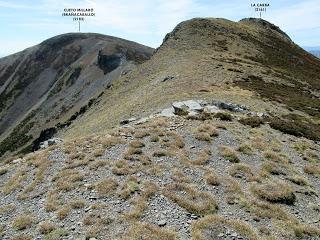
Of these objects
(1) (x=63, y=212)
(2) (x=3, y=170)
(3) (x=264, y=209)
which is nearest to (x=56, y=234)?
(1) (x=63, y=212)

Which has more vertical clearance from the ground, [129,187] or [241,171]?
[129,187]

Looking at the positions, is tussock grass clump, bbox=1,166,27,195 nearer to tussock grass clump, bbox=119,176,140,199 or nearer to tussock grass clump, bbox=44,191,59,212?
tussock grass clump, bbox=44,191,59,212

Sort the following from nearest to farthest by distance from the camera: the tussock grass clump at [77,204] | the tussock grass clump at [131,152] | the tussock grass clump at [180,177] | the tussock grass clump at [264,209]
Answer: the tussock grass clump at [264,209] < the tussock grass clump at [77,204] < the tussock grass clump at [180,177] < the tussock grass clump at [131,152]

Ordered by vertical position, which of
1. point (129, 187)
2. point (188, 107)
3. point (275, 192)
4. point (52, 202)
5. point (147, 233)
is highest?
point (188, 107)

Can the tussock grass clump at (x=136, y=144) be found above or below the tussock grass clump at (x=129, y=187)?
above

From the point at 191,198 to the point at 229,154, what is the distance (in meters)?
6.83

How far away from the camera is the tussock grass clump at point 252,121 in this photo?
3278 cm

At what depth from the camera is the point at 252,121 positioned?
33.3 m

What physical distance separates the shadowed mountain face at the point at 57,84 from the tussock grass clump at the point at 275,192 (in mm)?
85586

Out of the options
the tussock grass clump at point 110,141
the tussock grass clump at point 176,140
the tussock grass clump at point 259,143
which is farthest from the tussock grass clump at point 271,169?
the tussock grass clump at point 110,141

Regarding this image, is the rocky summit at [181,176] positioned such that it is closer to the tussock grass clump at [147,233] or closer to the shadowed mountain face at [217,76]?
the tussock grass clump at [147,233]

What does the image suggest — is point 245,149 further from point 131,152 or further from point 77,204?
point 77,204

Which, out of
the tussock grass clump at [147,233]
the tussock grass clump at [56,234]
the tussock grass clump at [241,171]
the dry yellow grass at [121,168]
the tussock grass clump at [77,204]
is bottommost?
the tussock grass clump at [56,234]

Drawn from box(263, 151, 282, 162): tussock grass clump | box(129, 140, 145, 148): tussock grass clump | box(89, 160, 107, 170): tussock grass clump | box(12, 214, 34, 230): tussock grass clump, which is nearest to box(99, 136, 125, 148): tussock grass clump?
box(129, 140, 145, 148): tussock grass clump
